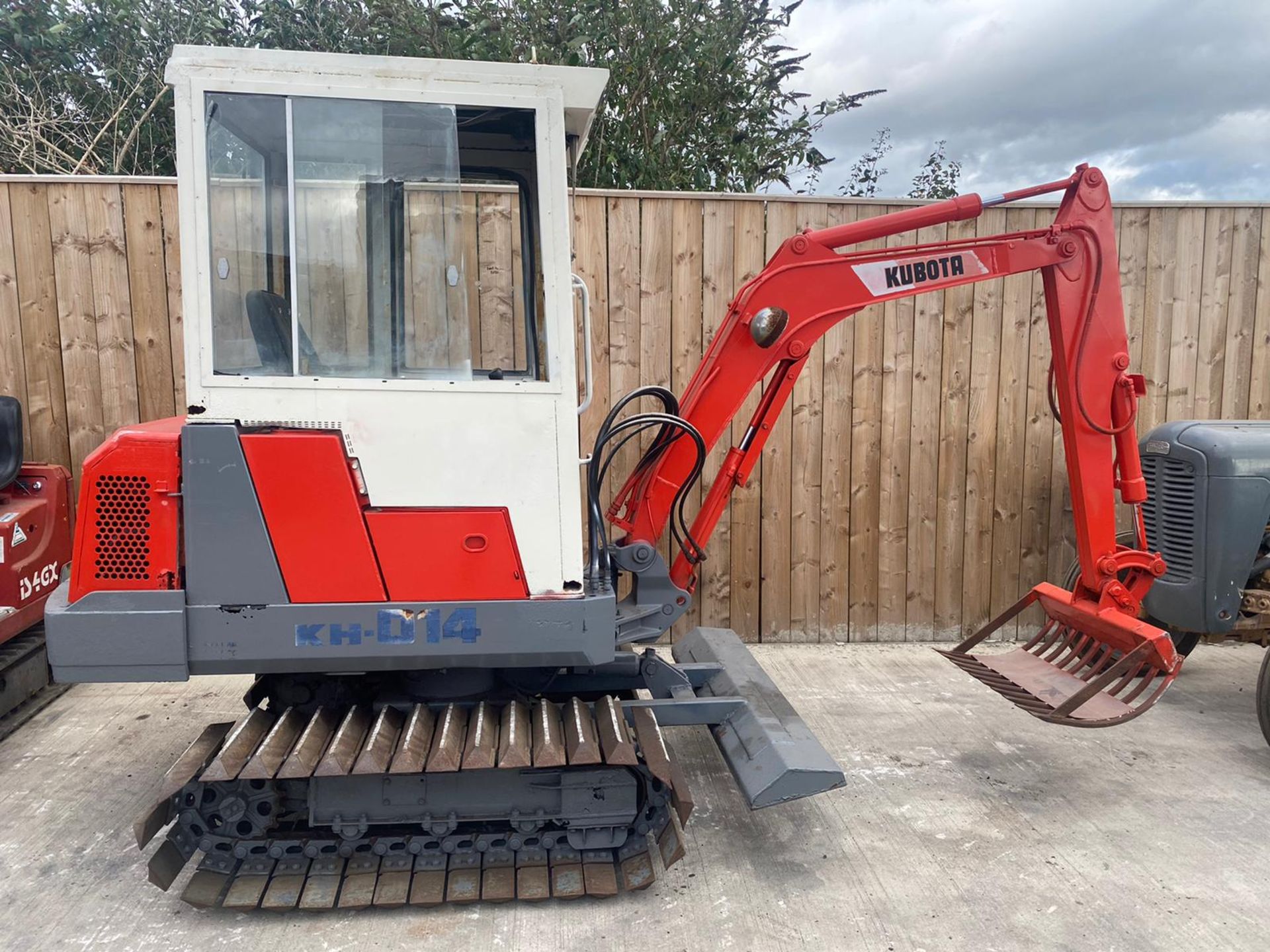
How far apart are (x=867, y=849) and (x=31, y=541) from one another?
403 centimetres

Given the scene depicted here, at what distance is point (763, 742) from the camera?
9.57 ft

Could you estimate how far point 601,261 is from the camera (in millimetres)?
4852

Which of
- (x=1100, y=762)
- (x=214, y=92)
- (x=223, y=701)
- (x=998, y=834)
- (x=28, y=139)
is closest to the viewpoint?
(x=214, y=92)

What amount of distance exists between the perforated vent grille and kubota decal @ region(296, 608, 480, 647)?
516mm

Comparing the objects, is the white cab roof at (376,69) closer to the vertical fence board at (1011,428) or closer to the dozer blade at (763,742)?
the dozer blade at (763,742)

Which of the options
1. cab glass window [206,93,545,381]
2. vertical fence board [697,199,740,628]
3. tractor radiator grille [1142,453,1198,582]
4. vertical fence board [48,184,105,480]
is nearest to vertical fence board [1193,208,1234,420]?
tractor radiator grille [1142,453,1198,582]

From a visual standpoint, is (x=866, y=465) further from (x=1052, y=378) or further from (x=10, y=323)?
(x=10, y=323)

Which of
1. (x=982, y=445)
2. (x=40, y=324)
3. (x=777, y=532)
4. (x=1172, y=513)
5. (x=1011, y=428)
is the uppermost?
(x=40, y=324)

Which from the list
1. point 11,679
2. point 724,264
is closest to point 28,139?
point 11,679

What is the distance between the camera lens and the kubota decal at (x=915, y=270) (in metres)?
3.29

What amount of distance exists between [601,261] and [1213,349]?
3847 millimetres

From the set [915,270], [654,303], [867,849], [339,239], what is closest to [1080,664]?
[867,849]

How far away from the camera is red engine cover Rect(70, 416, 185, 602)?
248 cm

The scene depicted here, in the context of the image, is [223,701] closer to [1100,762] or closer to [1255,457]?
[1100,762]
